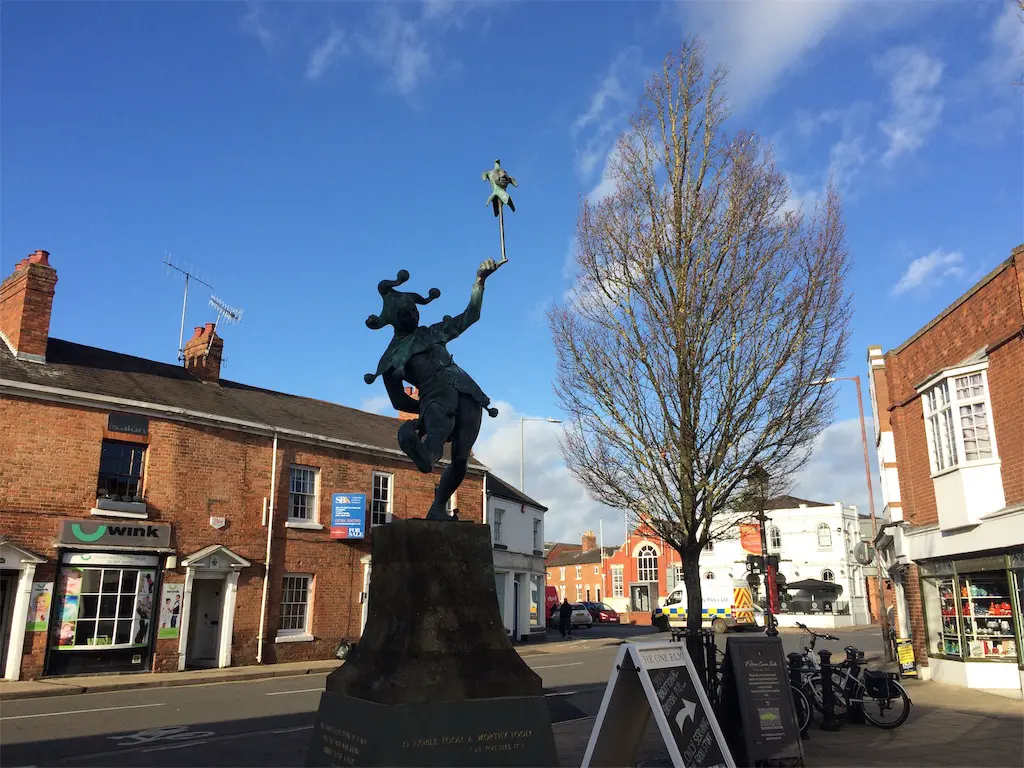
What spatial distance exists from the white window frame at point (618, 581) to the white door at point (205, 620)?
44.2 metres

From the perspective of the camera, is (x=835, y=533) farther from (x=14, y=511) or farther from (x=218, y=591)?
(x=14, y=511)

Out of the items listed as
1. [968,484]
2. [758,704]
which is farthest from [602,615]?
[758,704]

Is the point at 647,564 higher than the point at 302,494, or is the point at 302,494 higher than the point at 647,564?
the point at 302,494

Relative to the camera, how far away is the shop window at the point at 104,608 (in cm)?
1664

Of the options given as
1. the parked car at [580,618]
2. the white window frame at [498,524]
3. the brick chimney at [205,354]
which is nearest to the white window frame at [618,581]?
the parked car at [580,618]

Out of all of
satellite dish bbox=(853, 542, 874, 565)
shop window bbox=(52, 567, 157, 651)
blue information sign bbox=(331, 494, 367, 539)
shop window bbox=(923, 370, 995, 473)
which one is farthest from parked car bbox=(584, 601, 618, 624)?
shop window bbox=(923, 370, 995, 473)

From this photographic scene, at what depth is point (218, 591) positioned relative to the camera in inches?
784

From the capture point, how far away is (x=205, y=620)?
1978cm

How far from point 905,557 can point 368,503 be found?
1440 centimetres

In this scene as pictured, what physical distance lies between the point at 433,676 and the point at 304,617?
16854 millimetres

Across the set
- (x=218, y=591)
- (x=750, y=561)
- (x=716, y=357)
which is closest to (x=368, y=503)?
(x=218, y=591)

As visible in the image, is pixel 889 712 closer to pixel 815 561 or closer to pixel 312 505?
pixel 312 505

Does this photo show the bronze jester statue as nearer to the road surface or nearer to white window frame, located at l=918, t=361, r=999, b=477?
the road surface

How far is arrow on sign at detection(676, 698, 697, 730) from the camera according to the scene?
21.3 feet
